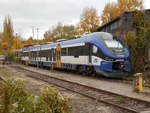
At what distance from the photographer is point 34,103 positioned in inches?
190

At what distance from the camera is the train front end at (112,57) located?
53.7 ft

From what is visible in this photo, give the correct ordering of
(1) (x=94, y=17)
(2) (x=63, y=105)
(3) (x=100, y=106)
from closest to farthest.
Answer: (2) (x=63, y=105)
(3) (x=100, y=106)
(1) (x=94, y=17)

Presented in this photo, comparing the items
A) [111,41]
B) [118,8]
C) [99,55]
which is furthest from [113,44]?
[118,8]

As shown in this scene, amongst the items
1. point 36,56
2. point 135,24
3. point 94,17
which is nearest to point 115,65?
point 135,24

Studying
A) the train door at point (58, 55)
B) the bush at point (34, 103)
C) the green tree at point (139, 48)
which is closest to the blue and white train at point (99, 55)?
the green tree at point (139, 48)

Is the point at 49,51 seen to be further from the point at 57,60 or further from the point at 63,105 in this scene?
the point at 63,105

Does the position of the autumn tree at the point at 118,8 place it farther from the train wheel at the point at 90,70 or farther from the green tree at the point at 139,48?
the train wheel at the point at 90,70

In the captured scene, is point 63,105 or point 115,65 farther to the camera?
point 115,65

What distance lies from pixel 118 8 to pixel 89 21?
414 inches

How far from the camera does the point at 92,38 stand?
17906 millimetres

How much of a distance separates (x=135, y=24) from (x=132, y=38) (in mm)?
3490

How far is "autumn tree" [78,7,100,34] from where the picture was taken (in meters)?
65.1

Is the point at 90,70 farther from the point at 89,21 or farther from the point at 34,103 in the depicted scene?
the point at 89,21

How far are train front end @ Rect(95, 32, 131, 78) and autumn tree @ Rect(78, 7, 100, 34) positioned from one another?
46.9 m
